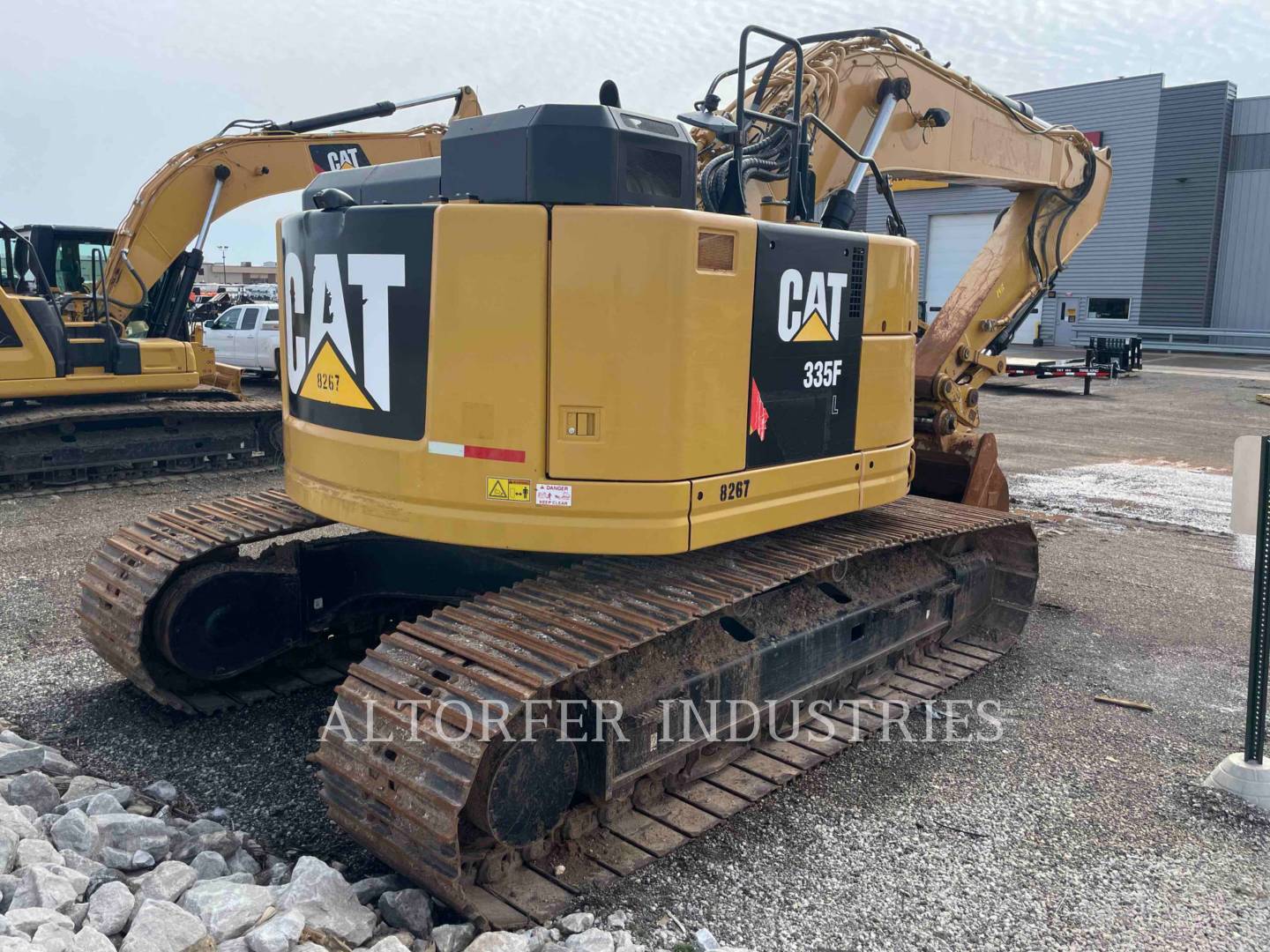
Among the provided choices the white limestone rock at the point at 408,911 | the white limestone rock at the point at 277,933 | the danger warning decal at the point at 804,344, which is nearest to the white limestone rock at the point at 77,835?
the white limestone rock at the point at 277,933

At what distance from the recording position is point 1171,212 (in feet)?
123

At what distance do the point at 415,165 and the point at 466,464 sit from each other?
1.45 meters

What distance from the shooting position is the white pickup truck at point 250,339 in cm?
2178

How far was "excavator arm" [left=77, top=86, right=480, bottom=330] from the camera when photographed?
1225 centimetres

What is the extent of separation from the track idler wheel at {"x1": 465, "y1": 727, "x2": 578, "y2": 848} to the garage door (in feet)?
126

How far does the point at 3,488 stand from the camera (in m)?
11.0

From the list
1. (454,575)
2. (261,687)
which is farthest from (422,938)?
(261,687)

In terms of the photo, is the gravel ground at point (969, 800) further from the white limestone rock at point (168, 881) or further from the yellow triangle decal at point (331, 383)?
the yellow triangle decal at point (331, 383)

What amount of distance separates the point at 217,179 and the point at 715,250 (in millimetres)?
10157

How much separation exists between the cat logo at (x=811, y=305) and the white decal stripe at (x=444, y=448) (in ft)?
4.88

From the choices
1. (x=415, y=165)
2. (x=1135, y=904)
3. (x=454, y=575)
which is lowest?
(x=1135, y=904)

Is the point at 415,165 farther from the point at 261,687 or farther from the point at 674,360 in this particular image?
the point at 261,687

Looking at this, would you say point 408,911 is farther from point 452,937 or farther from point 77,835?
point 77,835

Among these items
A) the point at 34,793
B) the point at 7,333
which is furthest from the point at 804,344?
the point at 7,333
